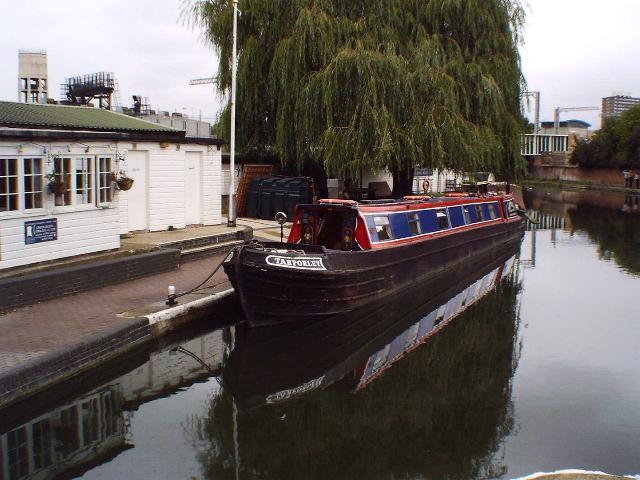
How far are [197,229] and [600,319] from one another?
30.9ft

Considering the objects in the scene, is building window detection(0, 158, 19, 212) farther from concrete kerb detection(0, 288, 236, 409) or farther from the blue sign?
concrete kerb detection(0, 288, 236, 409)

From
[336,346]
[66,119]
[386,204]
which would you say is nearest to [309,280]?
[336,346]

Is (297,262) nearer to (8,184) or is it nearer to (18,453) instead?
(8,184)

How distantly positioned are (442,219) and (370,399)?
9.57 m

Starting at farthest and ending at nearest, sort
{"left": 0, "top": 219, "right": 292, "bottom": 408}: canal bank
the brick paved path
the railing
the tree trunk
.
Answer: the railing, the tree trunk, the brick paved path, {"left": 0, "top": 219, "right": 292, "bottom": 408}: canal bank

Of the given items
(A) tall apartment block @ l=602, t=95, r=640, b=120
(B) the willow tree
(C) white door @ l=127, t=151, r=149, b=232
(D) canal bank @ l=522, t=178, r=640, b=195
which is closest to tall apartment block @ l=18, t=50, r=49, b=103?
(B) the willow tree

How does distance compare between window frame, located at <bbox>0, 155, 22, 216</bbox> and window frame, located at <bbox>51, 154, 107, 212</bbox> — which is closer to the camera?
window frame, located at <bbox>0, 155, 22, 216</bbox>

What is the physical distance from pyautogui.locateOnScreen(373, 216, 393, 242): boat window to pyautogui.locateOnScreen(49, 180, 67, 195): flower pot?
5874 mm

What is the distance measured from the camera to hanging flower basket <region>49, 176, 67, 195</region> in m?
11.2

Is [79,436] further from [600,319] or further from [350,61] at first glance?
[350,61]

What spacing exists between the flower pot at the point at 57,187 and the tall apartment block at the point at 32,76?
48.0 ft

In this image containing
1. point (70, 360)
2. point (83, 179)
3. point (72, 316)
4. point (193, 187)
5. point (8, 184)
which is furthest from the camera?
point (193, 187)

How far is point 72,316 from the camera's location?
388 inches

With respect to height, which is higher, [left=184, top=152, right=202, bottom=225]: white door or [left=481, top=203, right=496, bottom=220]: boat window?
[left=184, top=152, right=202, bottom=225]: white door
